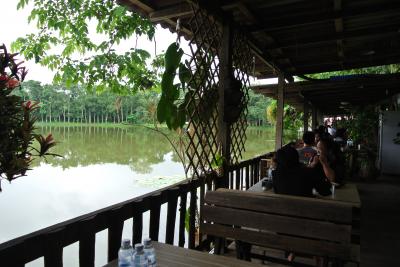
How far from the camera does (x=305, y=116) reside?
27.1 feet

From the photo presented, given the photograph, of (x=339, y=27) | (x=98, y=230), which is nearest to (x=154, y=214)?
(x=98, y=230)

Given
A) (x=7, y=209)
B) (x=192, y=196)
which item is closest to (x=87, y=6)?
(x=192, y=196)

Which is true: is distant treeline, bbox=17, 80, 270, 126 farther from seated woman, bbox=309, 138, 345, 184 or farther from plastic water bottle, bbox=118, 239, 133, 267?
plastic water bottle, bbox=118, 239, 133, 267

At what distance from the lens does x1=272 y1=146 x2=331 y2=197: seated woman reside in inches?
84.4

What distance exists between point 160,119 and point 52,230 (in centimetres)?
137

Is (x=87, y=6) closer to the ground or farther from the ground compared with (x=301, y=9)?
farther from the ground

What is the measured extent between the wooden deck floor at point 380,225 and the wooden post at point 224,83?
57.8 inches

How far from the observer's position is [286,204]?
185cm

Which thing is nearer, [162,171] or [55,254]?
[55,254]

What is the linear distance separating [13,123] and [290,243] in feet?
5.12

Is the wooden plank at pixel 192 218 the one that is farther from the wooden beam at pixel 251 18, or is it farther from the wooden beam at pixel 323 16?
the wooden beam at pixel 323 16

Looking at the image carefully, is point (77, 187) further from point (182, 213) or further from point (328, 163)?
point (328, 163)

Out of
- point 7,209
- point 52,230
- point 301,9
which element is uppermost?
point 301,9

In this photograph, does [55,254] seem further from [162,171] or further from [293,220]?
[162,171]
